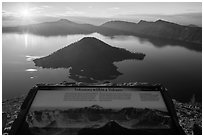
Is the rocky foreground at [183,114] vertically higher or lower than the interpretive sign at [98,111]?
lower

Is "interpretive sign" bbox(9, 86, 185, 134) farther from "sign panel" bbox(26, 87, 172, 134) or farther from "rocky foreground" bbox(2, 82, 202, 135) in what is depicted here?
"rocky foreground" bbox(2, 82, 202, 135)

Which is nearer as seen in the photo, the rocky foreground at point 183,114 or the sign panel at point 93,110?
the sign panel at point 93,110

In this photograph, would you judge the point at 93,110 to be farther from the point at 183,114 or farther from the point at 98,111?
the point at 183,114

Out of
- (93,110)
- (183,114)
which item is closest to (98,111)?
(93,110)

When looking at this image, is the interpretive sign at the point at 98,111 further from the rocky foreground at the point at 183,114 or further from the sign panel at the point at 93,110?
the rocky foreground at the point at 183,114

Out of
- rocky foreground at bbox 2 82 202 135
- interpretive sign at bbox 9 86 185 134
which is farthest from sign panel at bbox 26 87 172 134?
rocky foreground at bbox 2 82 202 135

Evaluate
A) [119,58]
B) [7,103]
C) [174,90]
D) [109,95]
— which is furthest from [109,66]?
[109,95]

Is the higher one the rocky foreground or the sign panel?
the sign panel

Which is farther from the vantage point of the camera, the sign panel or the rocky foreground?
the rocky foreground

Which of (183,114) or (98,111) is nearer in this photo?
(98,111)

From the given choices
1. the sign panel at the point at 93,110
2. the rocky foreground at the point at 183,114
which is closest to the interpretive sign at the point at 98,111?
the sign panel at the point at 93,110

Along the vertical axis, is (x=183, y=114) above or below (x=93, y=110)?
below
